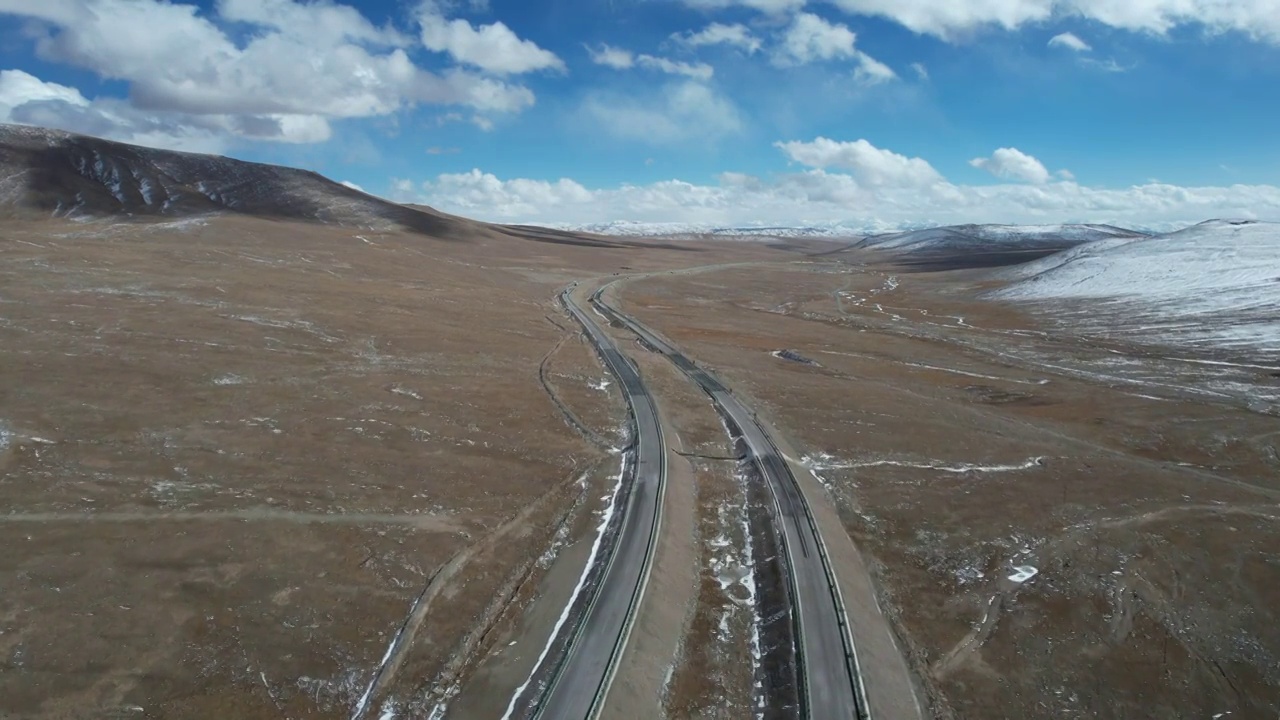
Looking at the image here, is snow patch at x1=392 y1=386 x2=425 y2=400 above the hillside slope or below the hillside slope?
below

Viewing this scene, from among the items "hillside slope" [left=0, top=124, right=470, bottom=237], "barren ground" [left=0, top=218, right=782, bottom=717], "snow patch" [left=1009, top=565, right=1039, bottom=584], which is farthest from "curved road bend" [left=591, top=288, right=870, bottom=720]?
"hillside slope" [left=0, top=124, right=470, bottom=237]

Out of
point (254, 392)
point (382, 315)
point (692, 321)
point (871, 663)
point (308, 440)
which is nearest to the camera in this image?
point (871, 663)

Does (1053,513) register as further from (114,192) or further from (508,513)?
(114,192)

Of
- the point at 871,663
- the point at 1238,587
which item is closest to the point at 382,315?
the point at 871,663

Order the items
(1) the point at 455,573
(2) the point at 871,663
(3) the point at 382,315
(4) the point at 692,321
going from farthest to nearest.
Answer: (4) the point at 692,321 < (3) the point at 382,315 < (1) the point at 455,573 < (2) the point at 871,663

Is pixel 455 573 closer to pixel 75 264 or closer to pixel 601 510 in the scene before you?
pixel 601 510

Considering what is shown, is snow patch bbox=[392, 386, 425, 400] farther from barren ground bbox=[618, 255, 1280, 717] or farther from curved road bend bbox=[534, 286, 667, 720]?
barren ground bbox=[618, 255, 1280, 717]

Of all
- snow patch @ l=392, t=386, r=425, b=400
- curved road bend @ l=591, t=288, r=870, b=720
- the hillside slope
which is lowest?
curved road bend @ l=591, t=288, r=870, b=720

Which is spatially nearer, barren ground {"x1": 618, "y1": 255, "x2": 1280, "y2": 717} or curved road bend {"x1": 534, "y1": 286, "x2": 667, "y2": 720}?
curved road bend {"x1": 534, "y1": 286, "x2": 667, "y2": 720}
